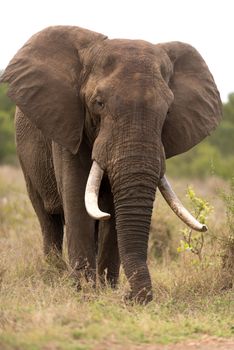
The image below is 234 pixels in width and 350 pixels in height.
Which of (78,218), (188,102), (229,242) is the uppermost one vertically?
(188,102)

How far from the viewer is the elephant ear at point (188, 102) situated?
858 centimetres

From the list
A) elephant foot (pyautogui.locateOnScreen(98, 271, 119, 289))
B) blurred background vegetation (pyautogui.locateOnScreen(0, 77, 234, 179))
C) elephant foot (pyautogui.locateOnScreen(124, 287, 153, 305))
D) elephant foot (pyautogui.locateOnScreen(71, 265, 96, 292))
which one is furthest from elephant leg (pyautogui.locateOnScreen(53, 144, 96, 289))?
blurred background vegetation (pyautogui.locateOnScreen(0, 77, 234, 179))

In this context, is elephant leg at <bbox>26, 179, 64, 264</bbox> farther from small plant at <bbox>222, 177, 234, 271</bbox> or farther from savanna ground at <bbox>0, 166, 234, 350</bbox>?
small plant at <bbox>222, 177, 234, 271</bbox>

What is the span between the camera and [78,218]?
8.48 meters

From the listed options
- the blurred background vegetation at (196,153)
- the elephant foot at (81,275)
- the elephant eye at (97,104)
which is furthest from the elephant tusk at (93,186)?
the blurred background vegetation at (196,153)

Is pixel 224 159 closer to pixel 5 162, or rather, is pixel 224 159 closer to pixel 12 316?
pixel 5 162

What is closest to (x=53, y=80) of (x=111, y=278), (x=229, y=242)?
(x=111, y=278)

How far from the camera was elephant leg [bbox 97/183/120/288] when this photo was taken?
29.2 ft

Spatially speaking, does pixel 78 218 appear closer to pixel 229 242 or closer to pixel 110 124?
pixel 110 124

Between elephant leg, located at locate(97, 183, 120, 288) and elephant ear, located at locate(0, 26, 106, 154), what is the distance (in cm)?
89

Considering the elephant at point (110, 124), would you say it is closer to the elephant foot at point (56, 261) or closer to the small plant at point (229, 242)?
the elephant foot at point (56, 261)

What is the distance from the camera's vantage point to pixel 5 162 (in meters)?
34.6

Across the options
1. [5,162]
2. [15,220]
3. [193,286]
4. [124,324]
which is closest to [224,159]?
[5,162]

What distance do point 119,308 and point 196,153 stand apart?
97.2 feet
